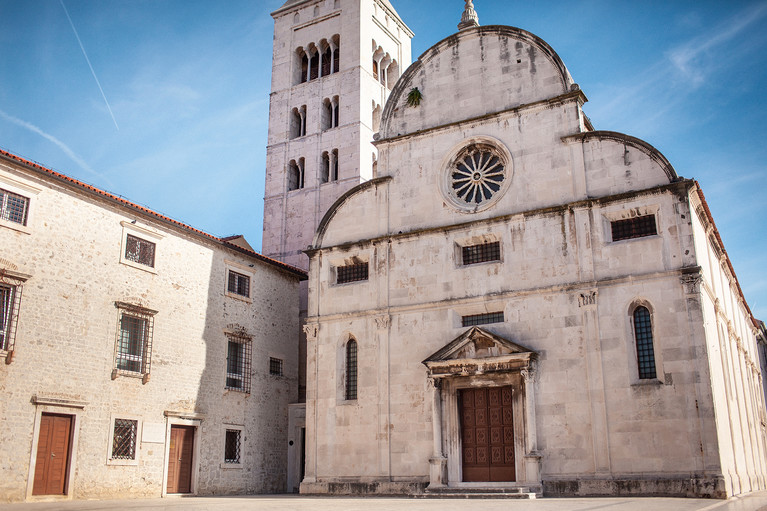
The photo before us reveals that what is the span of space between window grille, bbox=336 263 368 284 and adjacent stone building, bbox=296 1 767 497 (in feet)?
0.17

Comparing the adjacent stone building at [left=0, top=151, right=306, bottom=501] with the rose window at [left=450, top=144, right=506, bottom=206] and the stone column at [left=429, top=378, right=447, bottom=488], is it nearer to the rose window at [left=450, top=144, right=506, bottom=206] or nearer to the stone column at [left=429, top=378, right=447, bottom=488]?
the stone column at [left=429, top=378, right=447, bottom=488]

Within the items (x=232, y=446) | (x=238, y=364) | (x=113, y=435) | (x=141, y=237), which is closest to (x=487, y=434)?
(x=232, y=446)

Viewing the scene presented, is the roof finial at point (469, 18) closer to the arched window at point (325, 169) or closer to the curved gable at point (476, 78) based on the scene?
the curved gable at point (476, 78)

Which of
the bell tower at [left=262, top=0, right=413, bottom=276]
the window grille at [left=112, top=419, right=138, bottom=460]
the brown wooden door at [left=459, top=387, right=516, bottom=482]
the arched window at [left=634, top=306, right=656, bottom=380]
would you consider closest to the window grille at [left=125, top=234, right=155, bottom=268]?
the window grille at [left=112, top=419, right=138, bottom=460]

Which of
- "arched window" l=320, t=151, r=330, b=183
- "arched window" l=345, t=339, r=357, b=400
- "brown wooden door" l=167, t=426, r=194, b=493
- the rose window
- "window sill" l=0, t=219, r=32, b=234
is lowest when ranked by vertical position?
"brown wooden door" l=167, t=426, r=194, b=493

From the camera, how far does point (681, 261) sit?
20.7 m

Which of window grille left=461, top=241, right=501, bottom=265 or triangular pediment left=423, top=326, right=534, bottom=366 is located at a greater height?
window grille left=461, top=241, right=501, bottom=265

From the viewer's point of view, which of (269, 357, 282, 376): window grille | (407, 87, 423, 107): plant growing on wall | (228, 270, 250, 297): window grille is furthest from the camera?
(269, 357, 282, 376): window grille

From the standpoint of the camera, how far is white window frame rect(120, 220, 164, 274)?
76.3ft

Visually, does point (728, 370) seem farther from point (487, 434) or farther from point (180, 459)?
point (180, 459)

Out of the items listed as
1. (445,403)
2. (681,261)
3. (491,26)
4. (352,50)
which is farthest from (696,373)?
(352,50)

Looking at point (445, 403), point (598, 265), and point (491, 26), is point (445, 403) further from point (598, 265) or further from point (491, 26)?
point (491, 26)

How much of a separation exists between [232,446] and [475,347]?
10123 millimetres

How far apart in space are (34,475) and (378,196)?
14.4 m
